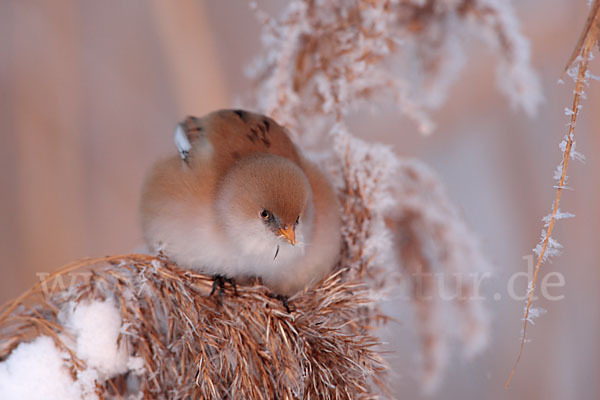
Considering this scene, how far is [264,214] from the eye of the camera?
0.96 metres

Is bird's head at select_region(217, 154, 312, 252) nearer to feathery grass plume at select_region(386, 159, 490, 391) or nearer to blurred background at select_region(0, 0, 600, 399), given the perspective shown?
feathery grass plume at select_region(386, 159, 490, 391)

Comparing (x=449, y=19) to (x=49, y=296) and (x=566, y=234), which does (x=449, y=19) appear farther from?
(x=49, y=296)

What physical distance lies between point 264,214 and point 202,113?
0.80 m

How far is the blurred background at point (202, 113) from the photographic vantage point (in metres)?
1.55

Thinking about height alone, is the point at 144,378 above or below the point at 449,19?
below

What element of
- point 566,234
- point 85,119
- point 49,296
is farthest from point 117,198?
point 566,234

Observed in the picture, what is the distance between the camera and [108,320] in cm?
85

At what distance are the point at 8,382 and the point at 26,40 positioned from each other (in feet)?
5.09

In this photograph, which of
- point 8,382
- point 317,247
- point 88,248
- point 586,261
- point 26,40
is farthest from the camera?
point 88,248

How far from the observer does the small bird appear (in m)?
0.94

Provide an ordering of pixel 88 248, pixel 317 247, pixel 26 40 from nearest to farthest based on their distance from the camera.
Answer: pixel 317 247
pixel 26 40
pixel 88 248

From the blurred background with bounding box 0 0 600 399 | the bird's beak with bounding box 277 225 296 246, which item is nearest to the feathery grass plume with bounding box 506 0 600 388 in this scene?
the bird's beak with bounding box 277 225 296 246

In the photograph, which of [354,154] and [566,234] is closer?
[354,154]

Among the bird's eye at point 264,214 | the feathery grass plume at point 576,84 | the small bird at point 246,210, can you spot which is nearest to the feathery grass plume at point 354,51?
the small bird at point 246,210
